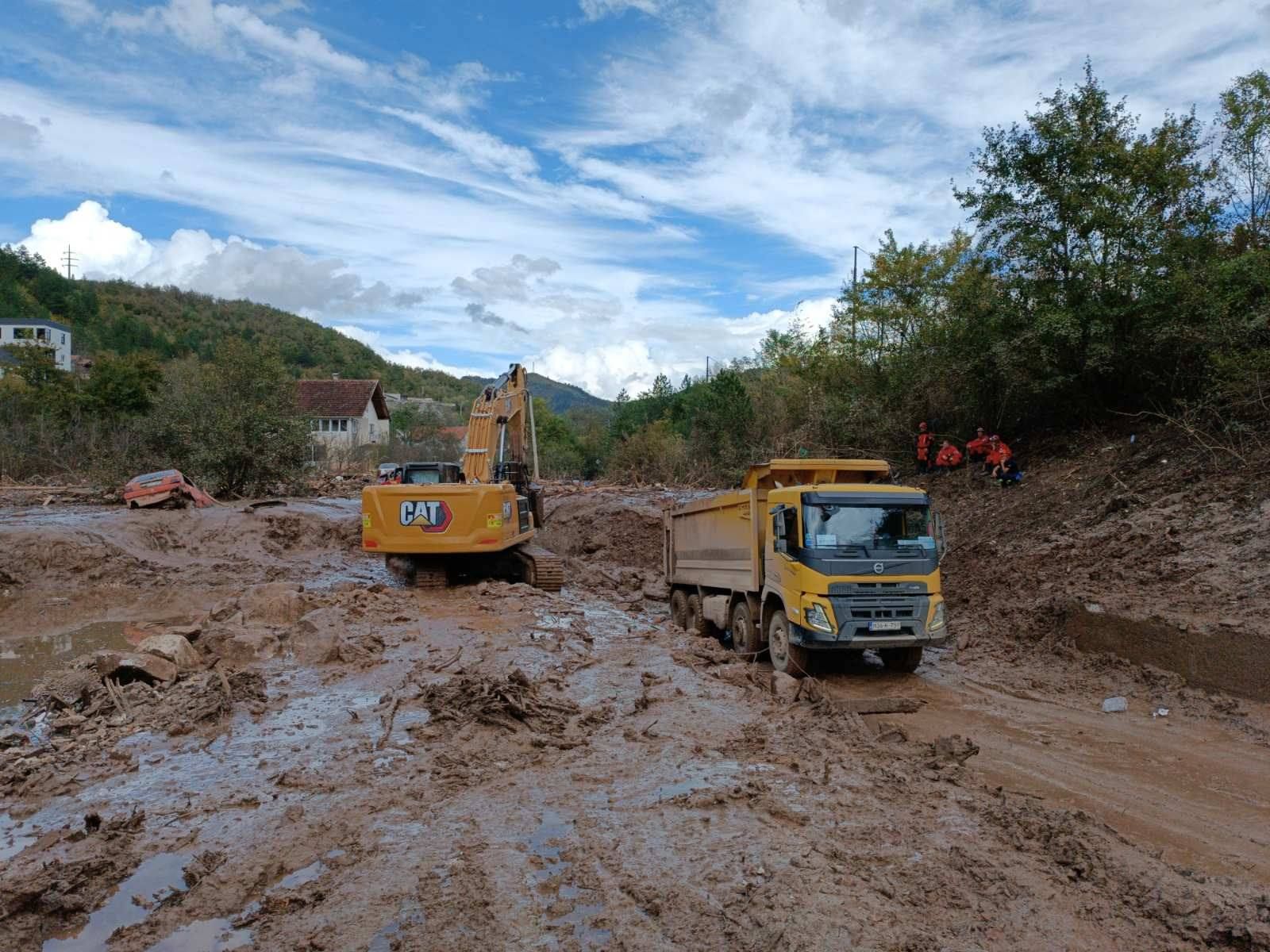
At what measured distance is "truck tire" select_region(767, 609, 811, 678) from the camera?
959 cm

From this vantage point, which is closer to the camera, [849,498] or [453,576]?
[849,498]

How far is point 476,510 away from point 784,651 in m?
6.47

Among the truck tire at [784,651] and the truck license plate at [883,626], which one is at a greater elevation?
the truck license plate at [883,626]

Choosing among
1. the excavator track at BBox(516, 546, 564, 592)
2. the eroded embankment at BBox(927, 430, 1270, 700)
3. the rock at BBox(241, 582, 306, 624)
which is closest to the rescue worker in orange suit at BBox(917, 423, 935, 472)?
the eroded embankment at BBox(927, 430, 1270, 700)

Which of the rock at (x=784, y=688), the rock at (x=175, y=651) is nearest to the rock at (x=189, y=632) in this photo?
the rock at (x=175, y=651)

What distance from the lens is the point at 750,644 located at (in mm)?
10688

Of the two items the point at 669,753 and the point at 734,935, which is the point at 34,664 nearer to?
the point at 669,753

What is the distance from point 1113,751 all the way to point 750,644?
4262 millimetres

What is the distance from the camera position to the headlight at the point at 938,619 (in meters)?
9.46

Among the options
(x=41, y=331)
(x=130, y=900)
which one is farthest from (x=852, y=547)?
(x=41, y=331)

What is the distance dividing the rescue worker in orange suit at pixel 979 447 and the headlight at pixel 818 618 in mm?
9715

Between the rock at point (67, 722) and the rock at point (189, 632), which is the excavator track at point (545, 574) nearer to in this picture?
the rock at point (189, 632)

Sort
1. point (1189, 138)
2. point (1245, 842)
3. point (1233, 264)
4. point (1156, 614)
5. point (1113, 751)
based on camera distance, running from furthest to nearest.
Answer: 1. point (1189, 138)
2. point (1233, 264)
3. point (1156, 614)
4. point (1113, 751)
5. point (1245, 842)

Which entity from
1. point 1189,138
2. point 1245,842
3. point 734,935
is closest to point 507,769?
point 734,935
